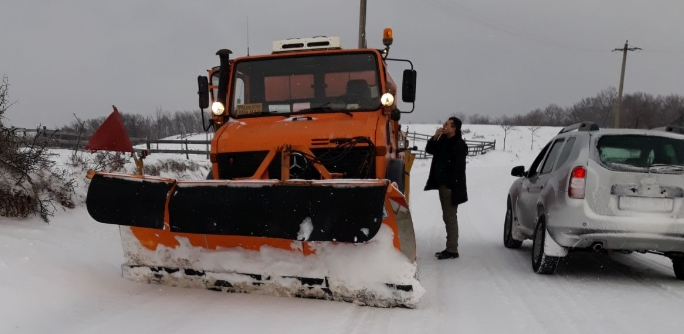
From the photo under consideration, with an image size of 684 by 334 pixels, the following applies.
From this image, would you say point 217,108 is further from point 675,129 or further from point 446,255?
point 675,129

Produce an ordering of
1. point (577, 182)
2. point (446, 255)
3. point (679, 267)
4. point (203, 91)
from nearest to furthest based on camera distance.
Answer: point (577, 182), point (679, 267), point (203, 91), point (446, 255)

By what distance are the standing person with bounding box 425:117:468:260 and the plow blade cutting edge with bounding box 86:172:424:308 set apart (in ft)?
8.08

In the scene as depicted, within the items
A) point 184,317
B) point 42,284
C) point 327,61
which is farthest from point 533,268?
point 42,284

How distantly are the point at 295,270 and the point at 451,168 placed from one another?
2962 mm

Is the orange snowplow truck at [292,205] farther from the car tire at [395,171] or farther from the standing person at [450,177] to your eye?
the standing person at [450,177]

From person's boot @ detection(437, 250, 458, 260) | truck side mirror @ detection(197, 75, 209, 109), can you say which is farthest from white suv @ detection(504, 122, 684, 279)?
truck side mirror @ detection(197, 75, 209, 109)

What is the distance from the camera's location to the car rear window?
4873 millimetres

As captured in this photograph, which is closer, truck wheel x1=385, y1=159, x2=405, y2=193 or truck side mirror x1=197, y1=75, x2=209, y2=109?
truck wheel x1=385, y1=159, x2=405, y2=193

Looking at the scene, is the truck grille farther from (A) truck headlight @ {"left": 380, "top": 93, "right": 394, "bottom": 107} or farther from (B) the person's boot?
(B) the person's boot

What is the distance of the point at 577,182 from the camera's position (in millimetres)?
4930

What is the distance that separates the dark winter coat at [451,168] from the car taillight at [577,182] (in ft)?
4.74

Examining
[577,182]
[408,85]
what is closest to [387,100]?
[408,85]

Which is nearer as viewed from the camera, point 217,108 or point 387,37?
point 217,108

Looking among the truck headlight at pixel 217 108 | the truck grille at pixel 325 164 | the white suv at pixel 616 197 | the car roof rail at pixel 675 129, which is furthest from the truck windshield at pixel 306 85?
the car roof rail at pixel 675 129
